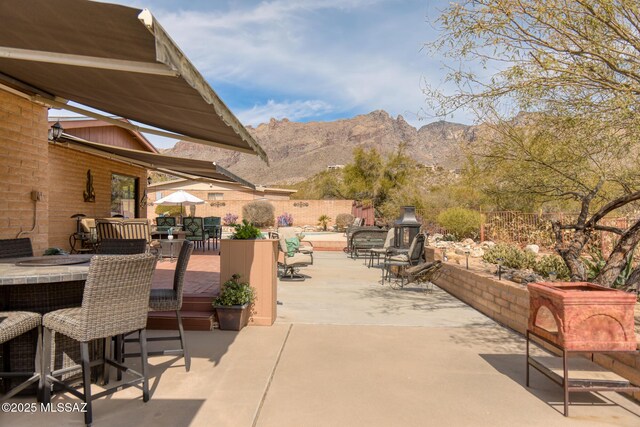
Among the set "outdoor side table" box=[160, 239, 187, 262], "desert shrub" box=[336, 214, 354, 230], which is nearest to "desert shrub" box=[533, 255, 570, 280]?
"outdoor side table" box=[160, 239, 187, 262]

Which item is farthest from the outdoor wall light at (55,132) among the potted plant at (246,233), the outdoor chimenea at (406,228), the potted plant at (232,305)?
the outdoor chimenea at (406,228)

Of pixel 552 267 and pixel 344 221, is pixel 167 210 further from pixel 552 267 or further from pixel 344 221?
pixel 552 267

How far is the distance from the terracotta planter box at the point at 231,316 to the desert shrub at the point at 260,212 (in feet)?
84.2

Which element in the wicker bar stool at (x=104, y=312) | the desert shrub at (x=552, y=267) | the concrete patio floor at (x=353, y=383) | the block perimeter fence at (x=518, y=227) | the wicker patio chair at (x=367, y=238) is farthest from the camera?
the wicker patio chair at (x=367, y=238)

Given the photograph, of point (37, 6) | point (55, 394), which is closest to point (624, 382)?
point (55, 394)

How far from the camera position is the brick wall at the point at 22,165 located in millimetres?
5633

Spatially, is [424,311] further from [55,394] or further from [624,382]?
[55,394]

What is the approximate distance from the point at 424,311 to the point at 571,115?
334 centimetres

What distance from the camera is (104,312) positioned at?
121 inches

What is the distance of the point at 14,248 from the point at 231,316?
2.37 metres

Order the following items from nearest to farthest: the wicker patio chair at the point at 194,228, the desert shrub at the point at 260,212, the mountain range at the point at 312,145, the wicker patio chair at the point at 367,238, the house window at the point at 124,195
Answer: the wicker patio chair at the point at 194,228
the house window at the point at 124,195
the wicker patio chair at the point at 367,238
the desert shrub at the point at 260,212
the mountain range at the point at 312,145

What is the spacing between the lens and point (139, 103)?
4289 mm

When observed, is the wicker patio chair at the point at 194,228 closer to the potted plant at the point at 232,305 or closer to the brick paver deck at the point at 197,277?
the brick paver deck at the point at 197,277

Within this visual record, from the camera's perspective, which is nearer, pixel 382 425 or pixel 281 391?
pixel 382 425
